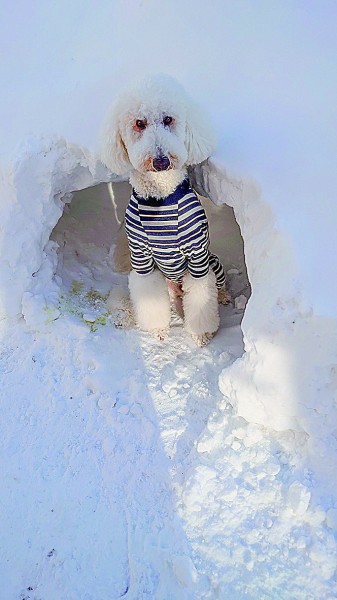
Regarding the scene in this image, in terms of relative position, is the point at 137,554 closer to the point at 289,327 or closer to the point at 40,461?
the point at 40,461

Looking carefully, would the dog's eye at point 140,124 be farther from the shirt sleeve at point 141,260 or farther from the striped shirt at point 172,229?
the shirt sleeve at point 141,260

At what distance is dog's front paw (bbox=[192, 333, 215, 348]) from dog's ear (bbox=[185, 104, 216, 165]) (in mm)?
990

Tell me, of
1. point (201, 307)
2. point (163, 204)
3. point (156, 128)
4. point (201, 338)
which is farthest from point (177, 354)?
point (156, 128)

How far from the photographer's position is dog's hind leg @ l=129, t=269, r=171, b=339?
2.73 meters

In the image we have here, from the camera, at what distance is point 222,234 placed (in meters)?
3.78

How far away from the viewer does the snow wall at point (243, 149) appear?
179cm

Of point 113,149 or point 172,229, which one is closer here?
point 113,149

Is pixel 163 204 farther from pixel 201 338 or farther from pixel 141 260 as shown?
pixel 201 338

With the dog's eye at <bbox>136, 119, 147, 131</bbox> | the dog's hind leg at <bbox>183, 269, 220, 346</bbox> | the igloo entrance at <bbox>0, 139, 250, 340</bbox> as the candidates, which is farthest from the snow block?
the dog's hind leg at <bbox>183, 269, 220, 346</bbox>

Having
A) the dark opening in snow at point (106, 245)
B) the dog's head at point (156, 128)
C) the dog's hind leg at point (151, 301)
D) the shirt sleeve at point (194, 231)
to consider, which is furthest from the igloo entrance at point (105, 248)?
the dog's head at point (156, 128)

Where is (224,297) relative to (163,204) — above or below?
below

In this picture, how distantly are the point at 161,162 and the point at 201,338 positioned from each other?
1103mm

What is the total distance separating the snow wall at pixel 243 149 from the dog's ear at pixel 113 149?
1.00ft

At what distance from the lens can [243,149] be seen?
87.4 inches
